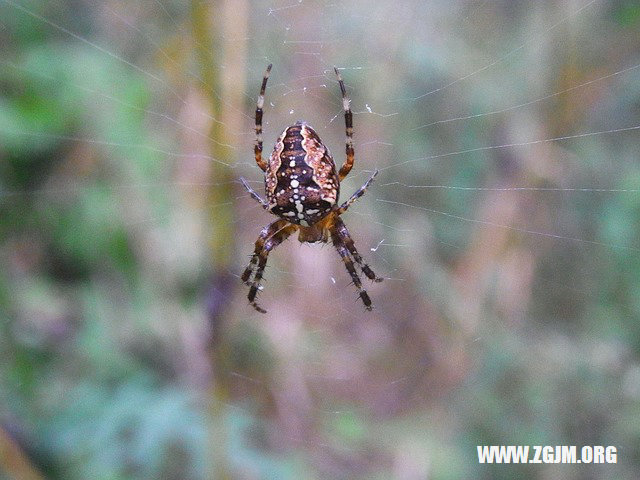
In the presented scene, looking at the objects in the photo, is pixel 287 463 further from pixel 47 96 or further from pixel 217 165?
pixel 47 96

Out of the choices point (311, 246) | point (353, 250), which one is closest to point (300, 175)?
point (353, 250)

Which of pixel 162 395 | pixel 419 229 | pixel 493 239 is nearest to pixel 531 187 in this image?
pixel 493 239

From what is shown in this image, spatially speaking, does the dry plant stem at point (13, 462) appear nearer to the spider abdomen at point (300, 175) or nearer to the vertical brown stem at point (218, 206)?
the vertical brown stem at point (218, 206)

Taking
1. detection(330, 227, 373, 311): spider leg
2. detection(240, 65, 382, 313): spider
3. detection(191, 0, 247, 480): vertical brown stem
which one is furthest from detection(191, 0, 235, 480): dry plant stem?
detection(330, 227, 373, 311): spider leg

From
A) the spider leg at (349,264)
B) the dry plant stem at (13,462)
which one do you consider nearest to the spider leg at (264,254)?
the spider leg at (349,264)

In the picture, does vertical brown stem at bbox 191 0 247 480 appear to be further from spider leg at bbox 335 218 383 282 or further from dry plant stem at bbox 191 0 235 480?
spider leg at bbox 335 218 383 282

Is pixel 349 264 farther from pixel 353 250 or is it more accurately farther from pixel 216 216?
pixel 216 216
